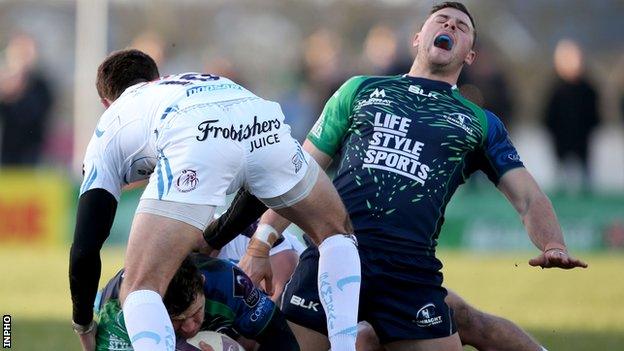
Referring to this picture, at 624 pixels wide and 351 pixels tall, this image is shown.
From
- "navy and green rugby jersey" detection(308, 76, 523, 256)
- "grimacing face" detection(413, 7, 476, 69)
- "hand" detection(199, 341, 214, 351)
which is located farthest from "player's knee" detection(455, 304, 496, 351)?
"hand" detection(199, 341, 214, 351)

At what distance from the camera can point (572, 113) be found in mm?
19016

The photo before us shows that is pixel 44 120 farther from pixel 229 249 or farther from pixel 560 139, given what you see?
pixel 229 249

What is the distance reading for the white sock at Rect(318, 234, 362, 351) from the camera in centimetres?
679

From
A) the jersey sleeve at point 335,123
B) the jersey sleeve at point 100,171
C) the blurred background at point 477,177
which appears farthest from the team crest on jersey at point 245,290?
the blurred background at point 477,177

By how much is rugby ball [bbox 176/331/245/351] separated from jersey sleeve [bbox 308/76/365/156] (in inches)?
52.9

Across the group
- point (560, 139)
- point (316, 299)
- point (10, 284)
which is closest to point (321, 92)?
point (560, 139)

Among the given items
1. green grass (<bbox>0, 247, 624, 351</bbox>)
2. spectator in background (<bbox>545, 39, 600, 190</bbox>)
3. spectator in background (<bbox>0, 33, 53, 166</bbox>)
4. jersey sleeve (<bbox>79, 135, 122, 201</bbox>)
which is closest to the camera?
jersey sleeve (<bbox>79, 135, 122, 201</bbox>)

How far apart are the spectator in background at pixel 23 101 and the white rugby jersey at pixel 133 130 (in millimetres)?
13249

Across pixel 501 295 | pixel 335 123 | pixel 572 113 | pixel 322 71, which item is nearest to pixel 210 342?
pixel 335 123

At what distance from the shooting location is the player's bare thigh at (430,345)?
23.3 ft

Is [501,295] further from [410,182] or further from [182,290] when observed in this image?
[182,290]

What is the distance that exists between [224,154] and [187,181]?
0.24 meters

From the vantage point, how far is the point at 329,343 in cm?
721

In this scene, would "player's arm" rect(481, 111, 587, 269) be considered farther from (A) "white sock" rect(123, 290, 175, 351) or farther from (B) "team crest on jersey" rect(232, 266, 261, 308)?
(A) "white sock" rect(123, 290, 175, 351)
